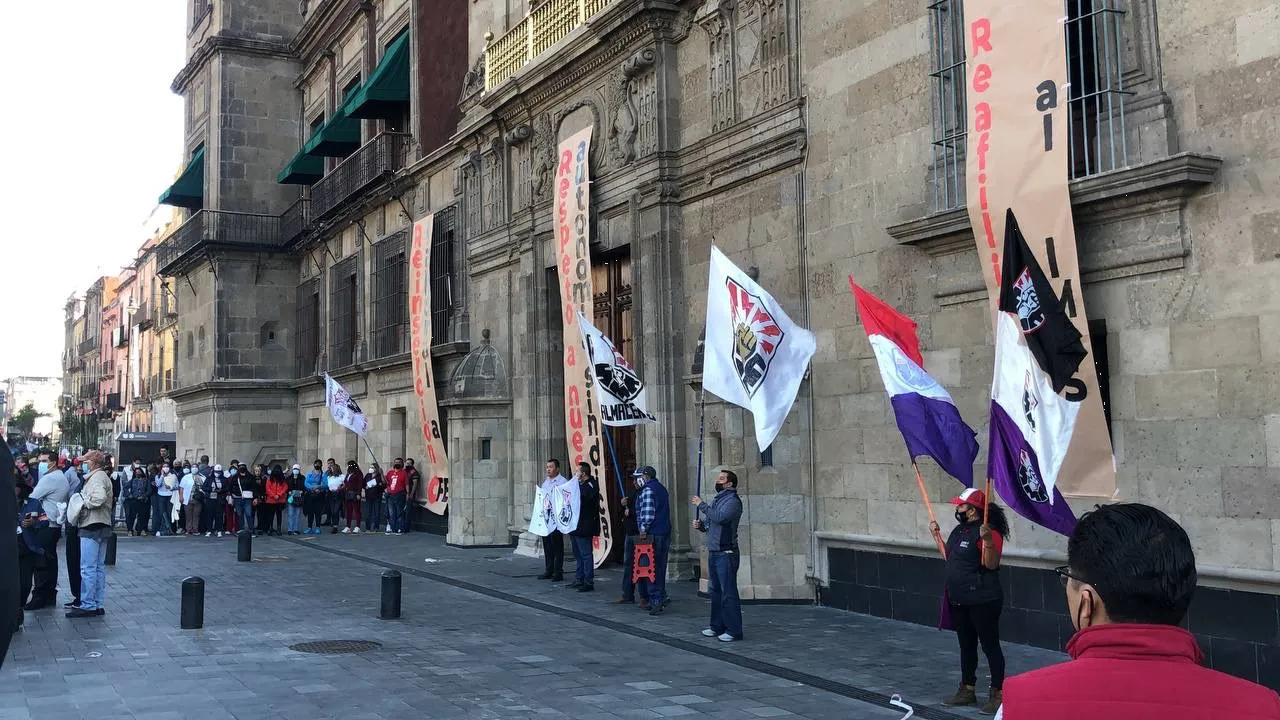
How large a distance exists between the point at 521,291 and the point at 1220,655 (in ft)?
45.9

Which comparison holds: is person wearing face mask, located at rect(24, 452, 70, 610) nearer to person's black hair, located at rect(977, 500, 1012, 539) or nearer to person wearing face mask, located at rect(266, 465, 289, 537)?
person's black hair, located at rect(977, 500, 1012, 539)

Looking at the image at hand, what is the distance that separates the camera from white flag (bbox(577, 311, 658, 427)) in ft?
46.1

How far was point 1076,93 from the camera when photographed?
411 inches

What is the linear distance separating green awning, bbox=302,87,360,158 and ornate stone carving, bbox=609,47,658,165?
13.4 m

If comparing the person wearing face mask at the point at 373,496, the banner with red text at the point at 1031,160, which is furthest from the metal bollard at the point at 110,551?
the banner with red text at the point at 1031,160

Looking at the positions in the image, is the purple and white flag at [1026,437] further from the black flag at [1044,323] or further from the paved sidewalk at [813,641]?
the paved sidewalk at [813,641]

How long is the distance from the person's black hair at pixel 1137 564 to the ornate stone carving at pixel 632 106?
14.8m

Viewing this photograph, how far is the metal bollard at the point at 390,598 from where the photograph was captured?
12.8m

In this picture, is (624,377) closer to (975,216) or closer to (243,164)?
(975,216)

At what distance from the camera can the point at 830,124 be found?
13.3 m

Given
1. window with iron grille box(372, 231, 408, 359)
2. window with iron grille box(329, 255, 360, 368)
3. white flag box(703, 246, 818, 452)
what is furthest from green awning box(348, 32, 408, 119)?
white flag box(703, 246, 818, 452)

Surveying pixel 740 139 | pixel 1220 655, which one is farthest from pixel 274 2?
pixel 1220 655

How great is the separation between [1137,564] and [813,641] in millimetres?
9185

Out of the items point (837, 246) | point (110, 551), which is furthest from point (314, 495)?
point (837, 246)
